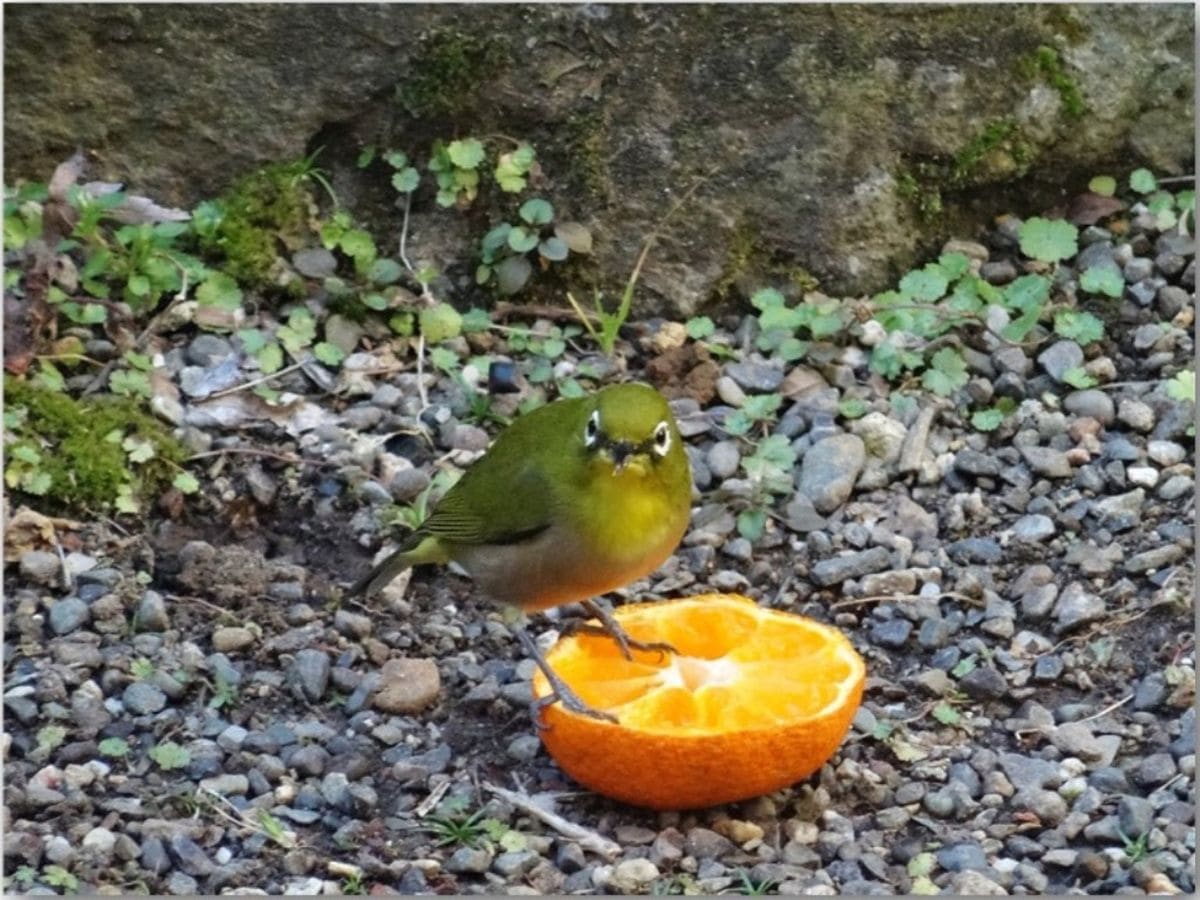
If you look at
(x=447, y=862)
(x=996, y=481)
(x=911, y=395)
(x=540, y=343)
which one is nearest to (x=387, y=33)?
(x=540, y=343)

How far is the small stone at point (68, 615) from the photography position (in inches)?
221

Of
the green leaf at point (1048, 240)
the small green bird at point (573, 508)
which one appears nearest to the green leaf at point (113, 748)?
the small green bird at point (573, 508)

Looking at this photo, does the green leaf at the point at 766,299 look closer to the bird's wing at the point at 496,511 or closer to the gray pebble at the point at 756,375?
the gray pebble at the point at 756,375

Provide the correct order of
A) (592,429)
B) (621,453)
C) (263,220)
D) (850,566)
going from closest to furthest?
(621,453), (592,429), (850,566), (263,220)

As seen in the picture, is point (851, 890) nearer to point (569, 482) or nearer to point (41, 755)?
point (569, 482)

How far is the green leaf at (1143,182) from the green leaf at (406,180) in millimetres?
2790

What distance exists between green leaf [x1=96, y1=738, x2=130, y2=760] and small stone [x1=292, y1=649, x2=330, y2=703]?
54cm

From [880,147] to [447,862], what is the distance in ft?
11.7

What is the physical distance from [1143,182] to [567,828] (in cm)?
390

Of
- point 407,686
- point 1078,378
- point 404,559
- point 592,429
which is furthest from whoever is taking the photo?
point 1078,378

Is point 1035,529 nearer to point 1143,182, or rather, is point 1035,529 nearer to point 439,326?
point 1143,182

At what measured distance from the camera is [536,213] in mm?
7066

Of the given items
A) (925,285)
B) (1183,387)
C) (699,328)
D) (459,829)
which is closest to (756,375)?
(699,328)

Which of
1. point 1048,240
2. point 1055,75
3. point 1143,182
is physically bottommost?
point 1048,240
